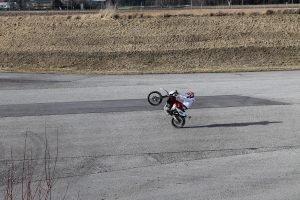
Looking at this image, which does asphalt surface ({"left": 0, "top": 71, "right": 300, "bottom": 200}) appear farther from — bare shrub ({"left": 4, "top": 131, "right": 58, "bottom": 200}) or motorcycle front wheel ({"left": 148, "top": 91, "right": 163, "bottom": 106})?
motorcycle front wheel ({"left": 148, "top": 91, "right": 163, "bottom": 106})

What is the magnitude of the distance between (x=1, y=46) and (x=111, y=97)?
2107 cm

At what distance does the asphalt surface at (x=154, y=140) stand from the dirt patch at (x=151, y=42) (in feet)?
24.3

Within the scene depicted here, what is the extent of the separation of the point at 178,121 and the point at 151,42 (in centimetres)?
2464

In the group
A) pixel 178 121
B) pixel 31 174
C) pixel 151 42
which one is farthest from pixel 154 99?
pixel 151 42

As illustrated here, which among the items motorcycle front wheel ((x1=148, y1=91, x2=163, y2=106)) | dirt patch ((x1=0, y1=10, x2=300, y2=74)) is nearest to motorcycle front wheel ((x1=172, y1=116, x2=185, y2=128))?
motorcycle front wheel ((x1=148, y1=91, x2=163, y2=106))

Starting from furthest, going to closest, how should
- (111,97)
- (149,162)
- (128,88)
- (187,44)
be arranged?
(187,44)
(128,88)
(111,97)
(149,162)

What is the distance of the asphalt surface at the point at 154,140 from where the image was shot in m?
9.66

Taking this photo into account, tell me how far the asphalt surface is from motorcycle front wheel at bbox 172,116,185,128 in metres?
0.16

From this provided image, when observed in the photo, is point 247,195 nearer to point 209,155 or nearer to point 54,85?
point 209,155

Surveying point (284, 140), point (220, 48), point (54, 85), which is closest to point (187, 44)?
point (220, 48)

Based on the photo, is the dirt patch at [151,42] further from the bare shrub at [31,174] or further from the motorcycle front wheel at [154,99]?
the bare shrub at [31,174]

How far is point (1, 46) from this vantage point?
3856cm

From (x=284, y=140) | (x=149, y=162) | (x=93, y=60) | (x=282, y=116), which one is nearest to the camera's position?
(x=149, y=162)

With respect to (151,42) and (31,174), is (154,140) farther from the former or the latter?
A: (151,42)
